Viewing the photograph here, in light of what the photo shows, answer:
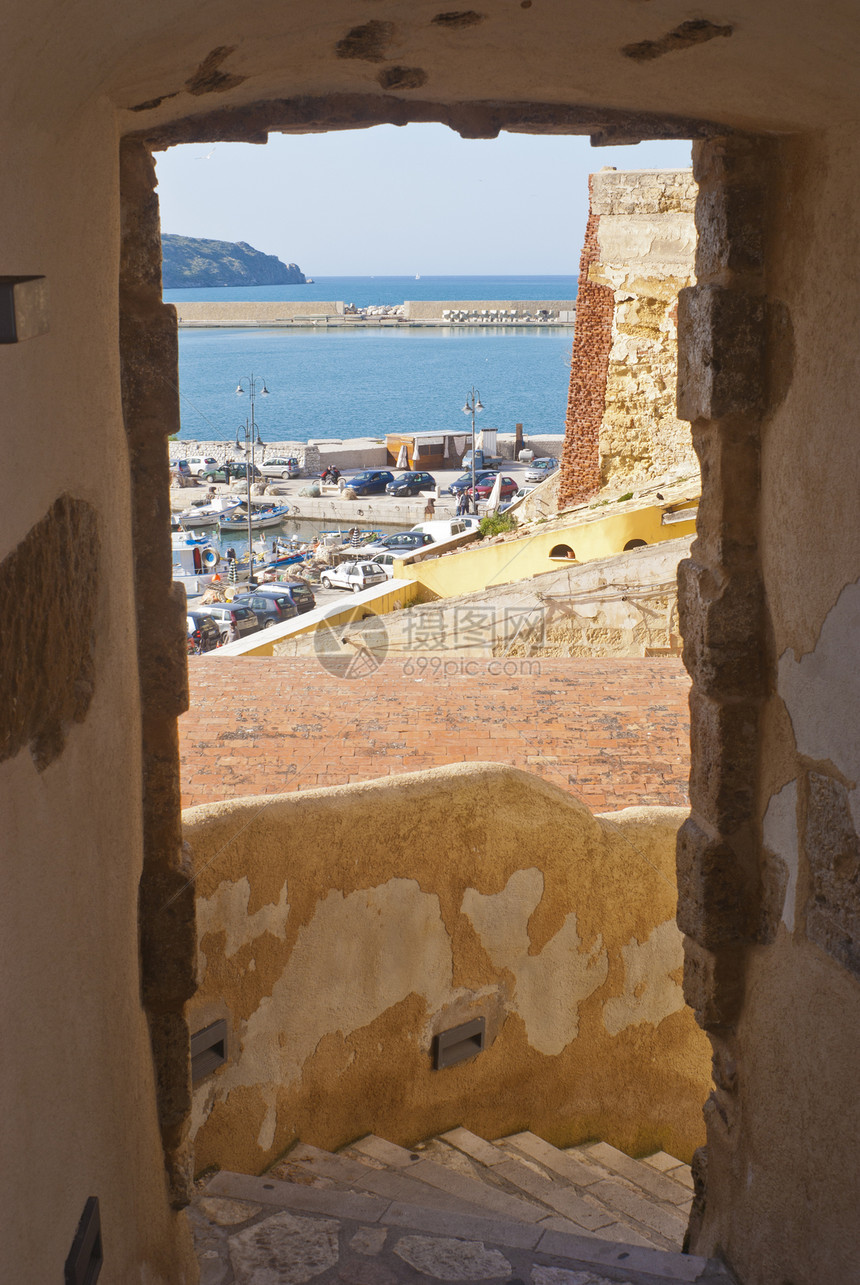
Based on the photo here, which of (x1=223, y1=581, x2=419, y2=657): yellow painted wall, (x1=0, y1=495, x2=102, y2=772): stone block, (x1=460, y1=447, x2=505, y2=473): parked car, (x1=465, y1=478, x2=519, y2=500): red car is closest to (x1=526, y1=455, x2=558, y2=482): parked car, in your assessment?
(x1=460, y1=447, x2=505, y2=473): parked car

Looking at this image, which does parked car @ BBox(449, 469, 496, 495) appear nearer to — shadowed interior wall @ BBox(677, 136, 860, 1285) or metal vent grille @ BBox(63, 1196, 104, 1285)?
shadowed interior wall @ BBox(677, 136, 860, 1285)

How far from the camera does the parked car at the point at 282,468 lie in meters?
44.0

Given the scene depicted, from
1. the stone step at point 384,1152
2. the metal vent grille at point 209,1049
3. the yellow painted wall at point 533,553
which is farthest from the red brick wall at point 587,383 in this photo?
the metal vent grille at point 209,1049

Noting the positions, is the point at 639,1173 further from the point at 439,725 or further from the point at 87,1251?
the point at 87,1251

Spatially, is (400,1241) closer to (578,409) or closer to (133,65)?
(133,65)

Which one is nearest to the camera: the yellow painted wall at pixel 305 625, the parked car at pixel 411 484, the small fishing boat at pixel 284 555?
the yellow painted wall at pixel 305 625

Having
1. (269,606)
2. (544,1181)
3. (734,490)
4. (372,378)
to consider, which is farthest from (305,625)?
(372,378)

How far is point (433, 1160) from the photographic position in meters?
4.87

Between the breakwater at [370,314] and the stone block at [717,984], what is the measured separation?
304 ft

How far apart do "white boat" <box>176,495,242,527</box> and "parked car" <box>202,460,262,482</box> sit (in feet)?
13.8

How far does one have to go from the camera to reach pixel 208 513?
36.4 metres

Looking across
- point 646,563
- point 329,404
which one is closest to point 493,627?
point 646,563

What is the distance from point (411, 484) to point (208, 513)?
679 centimetres

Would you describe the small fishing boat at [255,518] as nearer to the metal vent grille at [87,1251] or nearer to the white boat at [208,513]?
the white boat at [208,513]
